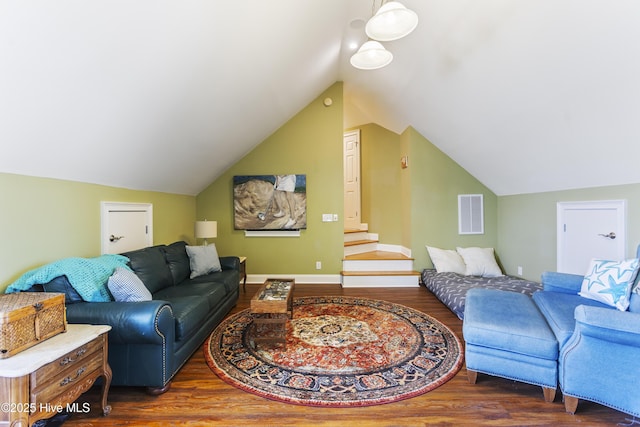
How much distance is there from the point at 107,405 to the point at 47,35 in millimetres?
2181

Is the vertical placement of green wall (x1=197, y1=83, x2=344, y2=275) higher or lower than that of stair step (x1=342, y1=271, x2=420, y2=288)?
higher

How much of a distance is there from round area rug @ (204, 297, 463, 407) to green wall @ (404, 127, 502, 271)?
1.79 m

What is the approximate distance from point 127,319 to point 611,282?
11.8 feet

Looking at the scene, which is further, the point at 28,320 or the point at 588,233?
the point at 588,233

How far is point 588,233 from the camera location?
3053 millimetres

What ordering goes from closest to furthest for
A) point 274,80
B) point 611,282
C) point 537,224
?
point 611,282 < point 274,80 < point 537,224

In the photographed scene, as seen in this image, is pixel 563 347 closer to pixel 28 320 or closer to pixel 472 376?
pixel 472 376

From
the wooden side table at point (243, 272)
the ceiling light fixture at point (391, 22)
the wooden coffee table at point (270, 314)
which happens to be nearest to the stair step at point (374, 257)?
the wooden side table at point (243, 272)

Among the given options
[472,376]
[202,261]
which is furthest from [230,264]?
[472,376]

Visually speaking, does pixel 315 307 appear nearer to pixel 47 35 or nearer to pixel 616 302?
pixel 616 302

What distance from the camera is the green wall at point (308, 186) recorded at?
15.7ft

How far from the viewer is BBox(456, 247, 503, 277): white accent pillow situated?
A: 423 cm

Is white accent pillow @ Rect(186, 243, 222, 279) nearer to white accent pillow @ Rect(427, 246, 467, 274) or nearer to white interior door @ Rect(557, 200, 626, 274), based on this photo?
white accent pillow @ Rect(427, 246, 467, 274)

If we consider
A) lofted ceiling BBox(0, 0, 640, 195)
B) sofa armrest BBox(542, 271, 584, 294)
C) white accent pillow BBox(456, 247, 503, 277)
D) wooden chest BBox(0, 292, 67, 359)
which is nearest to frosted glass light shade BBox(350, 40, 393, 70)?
lofted ceiling BBox(0, 0, 640, 195)
